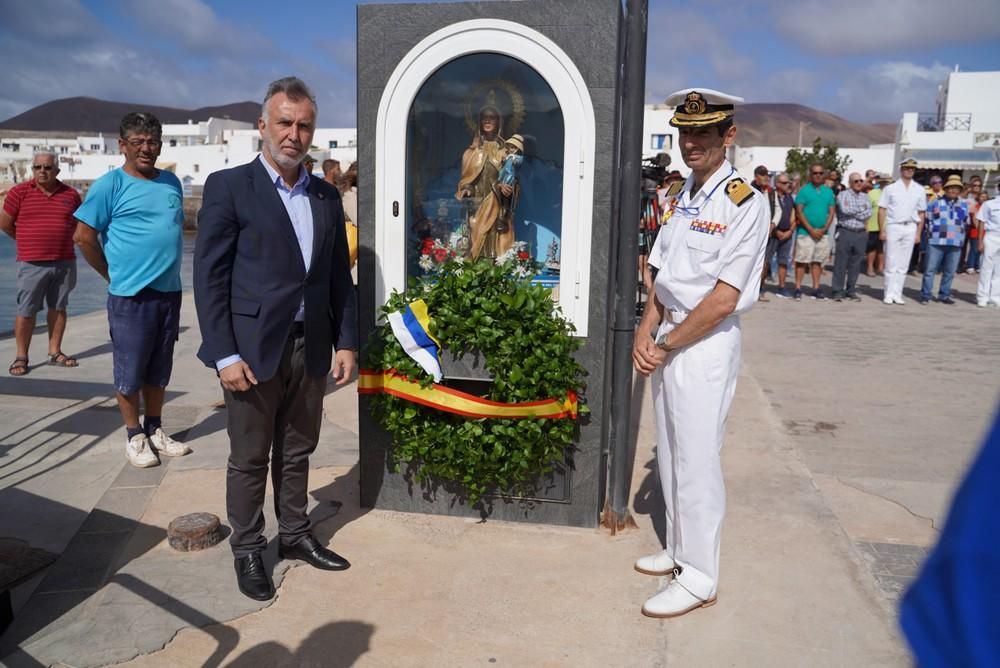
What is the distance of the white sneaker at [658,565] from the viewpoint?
3.85 m

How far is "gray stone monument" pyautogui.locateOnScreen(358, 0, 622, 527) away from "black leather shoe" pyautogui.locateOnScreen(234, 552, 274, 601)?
946 mm

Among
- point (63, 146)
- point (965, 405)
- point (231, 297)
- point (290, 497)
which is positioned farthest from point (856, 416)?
point (63, 146)

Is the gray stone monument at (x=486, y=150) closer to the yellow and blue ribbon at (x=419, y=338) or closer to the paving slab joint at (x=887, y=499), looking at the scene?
the yellow and blue ribbon at (x=419, y=338)

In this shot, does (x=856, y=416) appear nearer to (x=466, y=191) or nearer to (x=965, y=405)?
(x=965, y=405)

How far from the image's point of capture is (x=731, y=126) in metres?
3.44

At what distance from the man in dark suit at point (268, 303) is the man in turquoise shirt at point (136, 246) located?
5.18 feet

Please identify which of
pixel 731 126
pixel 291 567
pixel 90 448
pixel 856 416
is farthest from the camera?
pixel 856 416

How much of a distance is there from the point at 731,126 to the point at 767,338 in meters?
7.14

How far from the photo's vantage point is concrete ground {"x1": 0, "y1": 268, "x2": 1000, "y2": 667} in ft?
10.6

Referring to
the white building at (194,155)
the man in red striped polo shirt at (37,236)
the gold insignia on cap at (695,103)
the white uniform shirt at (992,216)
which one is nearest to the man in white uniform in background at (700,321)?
the gold insignia on cap at (695,103)

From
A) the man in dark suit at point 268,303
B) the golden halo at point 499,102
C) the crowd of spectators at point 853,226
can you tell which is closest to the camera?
the man in dark suit at point 268,303

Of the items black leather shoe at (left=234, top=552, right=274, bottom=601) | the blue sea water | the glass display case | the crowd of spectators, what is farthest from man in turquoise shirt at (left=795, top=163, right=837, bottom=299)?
black leather shoe at (left=234, top=552, right=274, bottom=601)

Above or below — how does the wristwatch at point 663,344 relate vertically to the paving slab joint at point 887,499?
above

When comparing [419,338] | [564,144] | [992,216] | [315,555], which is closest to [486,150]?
[564,144]
